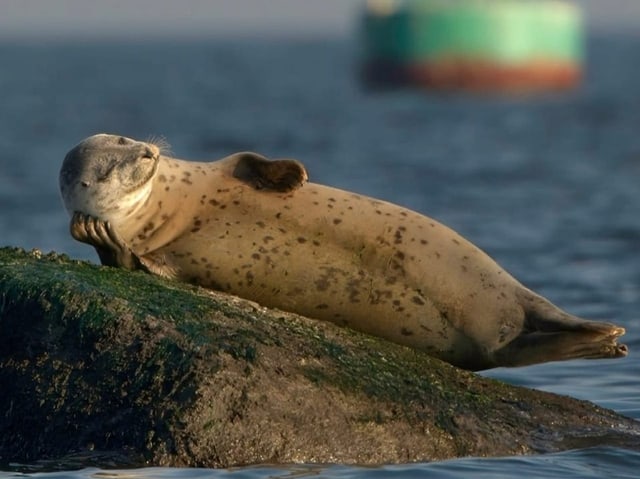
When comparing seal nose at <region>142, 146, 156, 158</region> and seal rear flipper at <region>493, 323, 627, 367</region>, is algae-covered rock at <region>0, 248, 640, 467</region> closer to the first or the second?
seal rear flipper at <region>493, 323, 627, 367</region>

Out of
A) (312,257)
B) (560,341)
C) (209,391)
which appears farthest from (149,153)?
(560,341)

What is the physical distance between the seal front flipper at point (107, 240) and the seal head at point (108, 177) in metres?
0.10

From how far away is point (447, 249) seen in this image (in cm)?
764

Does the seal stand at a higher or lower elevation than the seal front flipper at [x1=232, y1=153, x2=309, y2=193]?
lower

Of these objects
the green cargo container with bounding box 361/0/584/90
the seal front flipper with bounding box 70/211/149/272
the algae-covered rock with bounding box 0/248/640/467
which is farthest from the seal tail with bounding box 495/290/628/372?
the green cargo container with bounding box 361/0/584/90

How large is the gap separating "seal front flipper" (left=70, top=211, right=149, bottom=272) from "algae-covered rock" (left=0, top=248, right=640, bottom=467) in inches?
9.7

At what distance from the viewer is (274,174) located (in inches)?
300

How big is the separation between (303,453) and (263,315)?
2.46 ft

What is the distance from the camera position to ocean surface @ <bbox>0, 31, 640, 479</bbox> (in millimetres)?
8828

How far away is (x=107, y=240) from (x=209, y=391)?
1156 mm

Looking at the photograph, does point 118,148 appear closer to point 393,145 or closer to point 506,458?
point 506,458

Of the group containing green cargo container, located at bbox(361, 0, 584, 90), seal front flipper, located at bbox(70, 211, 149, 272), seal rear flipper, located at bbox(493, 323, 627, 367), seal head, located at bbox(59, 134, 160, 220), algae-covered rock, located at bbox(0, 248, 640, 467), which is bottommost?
algae-covered rock, located at bbox(0, 248, 640, 467)

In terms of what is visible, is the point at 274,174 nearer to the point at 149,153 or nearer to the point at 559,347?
the point at 149,153

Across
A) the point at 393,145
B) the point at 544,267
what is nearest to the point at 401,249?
the point at 544,267
